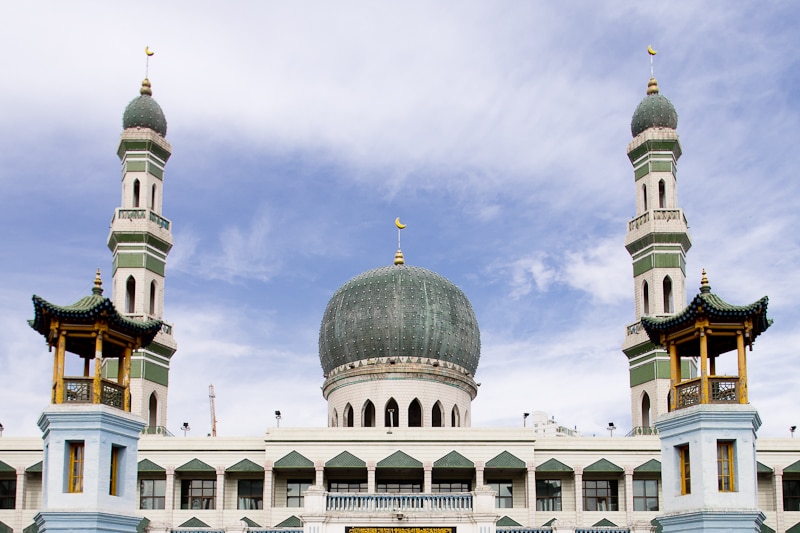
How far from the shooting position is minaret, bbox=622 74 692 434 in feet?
176

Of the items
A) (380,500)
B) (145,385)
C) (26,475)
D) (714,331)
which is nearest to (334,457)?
(145,385)

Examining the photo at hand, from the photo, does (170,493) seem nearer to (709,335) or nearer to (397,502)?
(397,502)

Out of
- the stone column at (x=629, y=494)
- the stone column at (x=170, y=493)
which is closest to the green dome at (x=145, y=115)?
the stone column at (x=170, y=493)

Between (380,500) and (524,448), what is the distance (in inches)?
684

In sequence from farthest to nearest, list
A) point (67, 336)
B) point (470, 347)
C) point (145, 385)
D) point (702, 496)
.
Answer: point (470, 347) < point (145, 385) < point (67, 336) < point (702, 496)

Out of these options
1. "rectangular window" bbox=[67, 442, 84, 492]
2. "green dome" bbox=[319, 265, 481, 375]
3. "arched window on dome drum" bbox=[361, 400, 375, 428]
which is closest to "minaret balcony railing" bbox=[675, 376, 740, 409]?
"rectangular window" bbox=[67, 442, 84, 492]

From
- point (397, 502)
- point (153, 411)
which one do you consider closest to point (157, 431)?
point (153, 411)

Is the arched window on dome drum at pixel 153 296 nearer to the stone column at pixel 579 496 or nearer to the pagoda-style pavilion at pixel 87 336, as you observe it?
the pagoda-style pavilion at pixel 87 336

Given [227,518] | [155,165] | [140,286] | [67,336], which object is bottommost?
[227,518]

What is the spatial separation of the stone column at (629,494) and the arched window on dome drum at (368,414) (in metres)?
11.8

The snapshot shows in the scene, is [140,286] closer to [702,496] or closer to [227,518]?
[227,518]

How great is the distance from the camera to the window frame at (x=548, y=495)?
5106cm

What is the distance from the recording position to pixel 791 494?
2013 inches

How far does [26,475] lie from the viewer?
50719 millimetres
